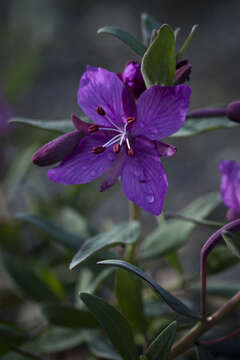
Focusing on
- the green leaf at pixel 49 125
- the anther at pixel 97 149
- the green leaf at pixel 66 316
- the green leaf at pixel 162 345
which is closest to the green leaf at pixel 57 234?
the green leaf at pixel 66 316

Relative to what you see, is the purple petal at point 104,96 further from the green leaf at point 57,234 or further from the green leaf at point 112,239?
the green leaf at point 57,234

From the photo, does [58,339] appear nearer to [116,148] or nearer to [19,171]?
[116,148]

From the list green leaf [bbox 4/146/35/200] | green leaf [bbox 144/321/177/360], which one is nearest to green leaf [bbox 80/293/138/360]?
green leaf [bbox 144/321/177/360]

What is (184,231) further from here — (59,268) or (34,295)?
(59,268)

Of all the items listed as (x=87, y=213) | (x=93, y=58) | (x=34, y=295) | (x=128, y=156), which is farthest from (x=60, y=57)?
(x=128, y=156)

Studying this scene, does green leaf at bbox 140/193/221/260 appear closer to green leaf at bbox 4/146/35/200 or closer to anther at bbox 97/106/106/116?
anther at bbox 97/106/106/116
